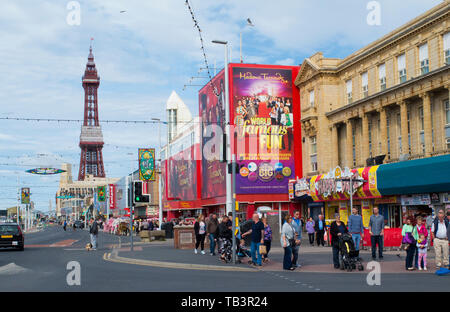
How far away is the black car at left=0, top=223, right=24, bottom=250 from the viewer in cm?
2994

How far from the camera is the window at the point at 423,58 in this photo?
114 feet

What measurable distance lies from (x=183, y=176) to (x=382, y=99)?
41.6 m

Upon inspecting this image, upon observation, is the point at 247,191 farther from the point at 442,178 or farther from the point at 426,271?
the point at 426,271

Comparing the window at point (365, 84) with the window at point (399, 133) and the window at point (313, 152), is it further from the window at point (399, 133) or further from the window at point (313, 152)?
the window at point (313, 152)

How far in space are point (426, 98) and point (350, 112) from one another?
32.1 feet

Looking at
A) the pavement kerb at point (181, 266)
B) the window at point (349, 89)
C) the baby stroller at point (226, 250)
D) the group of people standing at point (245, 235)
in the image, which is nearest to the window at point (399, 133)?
the window at point (349, 89)

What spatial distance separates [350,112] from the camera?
43125mm

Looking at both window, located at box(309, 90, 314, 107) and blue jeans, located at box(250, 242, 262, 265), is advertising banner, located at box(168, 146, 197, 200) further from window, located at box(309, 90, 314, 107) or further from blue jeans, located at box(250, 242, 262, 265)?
blue jeans, located at box(250, 242, 262, 265)

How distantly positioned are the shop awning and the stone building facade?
1298 millimetres

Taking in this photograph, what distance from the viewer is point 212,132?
200 feet

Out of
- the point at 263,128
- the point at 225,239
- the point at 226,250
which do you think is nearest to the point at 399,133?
the point at 263,128

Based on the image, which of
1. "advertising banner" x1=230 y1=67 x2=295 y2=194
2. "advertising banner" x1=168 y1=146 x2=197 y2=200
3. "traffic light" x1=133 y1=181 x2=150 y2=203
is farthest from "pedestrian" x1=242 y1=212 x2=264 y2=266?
"advertising banner" x1=168 y1=146 x2=197 y2=200

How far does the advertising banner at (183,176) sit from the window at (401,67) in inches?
1404
